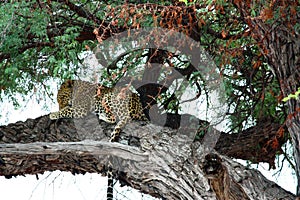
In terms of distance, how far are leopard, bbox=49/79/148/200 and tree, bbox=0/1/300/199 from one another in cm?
11

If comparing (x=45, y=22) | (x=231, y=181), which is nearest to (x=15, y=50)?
(x=45, y=22)

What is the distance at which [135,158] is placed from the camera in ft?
11.8

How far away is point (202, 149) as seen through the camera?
12.0 ft

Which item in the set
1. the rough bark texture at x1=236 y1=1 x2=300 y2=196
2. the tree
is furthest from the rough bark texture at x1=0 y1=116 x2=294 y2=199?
the rough bark texture at x1=236 y1=1 x2=300 y2=196

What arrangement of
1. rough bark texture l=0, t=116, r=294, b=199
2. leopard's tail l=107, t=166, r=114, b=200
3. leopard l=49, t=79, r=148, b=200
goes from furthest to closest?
leopard l=49, t=79, r=148, b=200 → leopard's tail l=107, t=166, r=114, b=200 → rough bark texture l=0, t=116, r=294, b=199

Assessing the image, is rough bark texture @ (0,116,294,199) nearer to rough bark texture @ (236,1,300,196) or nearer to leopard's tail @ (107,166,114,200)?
leopard's tail @ (107,166,114,200)

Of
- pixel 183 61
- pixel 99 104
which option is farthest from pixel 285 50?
pixel 99 104

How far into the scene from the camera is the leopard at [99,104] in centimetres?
403

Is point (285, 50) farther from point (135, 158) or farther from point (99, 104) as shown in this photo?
point (99, 104)

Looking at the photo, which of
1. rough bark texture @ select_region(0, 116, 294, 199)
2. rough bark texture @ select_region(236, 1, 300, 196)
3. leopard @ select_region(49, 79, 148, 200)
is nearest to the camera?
rough bark texture @ select_region(236, 1, 300, 196)

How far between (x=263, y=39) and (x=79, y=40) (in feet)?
5.64

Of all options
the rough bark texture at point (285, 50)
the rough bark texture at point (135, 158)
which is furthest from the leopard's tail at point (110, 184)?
the rough bark texture at point (285, 50)

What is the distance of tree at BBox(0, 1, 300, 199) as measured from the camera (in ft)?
10.0

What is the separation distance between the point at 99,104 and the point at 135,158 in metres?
0.64
